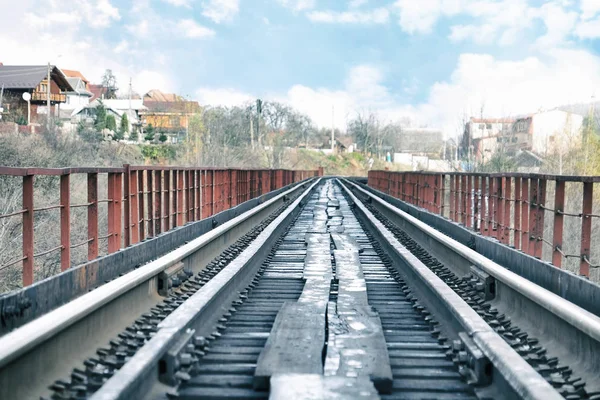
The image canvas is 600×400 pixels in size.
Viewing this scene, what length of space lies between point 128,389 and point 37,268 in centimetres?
2132

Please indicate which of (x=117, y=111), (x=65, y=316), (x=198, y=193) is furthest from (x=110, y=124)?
(x=65, y=316)

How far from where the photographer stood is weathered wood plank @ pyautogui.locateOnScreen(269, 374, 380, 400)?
3410 millimetres

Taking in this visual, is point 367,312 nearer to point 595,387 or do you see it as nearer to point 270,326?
point 270,326

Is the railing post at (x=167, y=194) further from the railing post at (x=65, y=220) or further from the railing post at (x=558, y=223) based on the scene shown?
the railing post at (x=558, y=223)

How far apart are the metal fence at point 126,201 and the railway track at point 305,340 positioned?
1306 mm

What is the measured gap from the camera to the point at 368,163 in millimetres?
132250

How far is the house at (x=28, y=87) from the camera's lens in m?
74.3

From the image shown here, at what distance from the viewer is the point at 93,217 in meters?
8.37

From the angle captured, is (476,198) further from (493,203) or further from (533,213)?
(533,213)

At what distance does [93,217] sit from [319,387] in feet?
17.9

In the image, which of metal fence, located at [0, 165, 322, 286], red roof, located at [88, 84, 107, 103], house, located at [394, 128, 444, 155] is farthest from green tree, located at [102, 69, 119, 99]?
metal fence, located at [0, 165, 322, 286]

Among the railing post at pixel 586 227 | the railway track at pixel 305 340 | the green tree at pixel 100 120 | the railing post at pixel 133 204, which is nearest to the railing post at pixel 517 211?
the railing post at pixel 586 227

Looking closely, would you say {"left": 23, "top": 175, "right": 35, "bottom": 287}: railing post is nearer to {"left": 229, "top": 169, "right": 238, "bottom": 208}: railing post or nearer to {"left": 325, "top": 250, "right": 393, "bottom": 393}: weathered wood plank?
{"left": 325, "top": 250, "right": 393, "bottom": 393}: weathered wood plank

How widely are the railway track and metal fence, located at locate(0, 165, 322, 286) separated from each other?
1306mm
